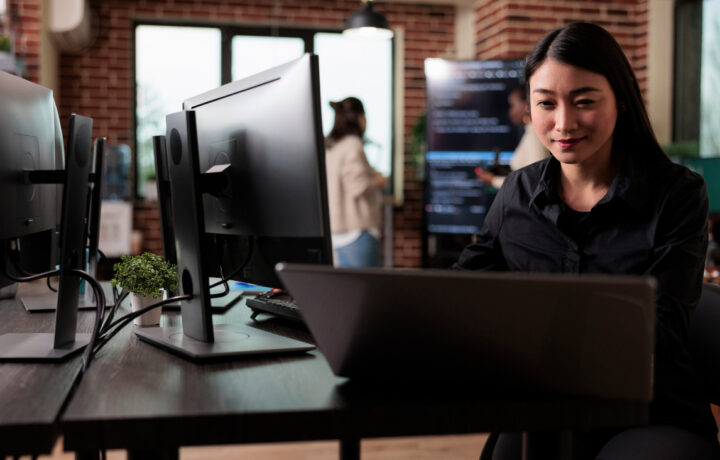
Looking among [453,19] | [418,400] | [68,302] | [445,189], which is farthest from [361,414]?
[453,19]

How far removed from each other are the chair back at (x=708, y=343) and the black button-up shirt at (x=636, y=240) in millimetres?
49

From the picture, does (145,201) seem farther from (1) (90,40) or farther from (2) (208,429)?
(2) (208,429)

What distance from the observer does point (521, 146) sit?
418 cm

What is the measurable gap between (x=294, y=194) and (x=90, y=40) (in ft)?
16.6

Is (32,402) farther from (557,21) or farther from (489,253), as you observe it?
(557,21)

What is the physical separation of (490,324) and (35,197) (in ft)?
2.61

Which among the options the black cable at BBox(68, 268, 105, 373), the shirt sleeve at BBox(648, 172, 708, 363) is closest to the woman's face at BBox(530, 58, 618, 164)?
the shirt sleeve at BBox(648, 172, 708, 363)

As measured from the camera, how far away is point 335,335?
2.55 feet

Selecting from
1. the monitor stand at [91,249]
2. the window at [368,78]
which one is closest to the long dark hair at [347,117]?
the window at [368,78]

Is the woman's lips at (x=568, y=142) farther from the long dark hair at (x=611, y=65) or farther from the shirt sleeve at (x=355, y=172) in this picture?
the shirt sleeve at (x=355, y=172)

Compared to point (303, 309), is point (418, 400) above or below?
below

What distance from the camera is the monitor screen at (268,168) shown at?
1.01 m

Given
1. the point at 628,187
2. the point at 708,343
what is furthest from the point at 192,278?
the point at 708,343

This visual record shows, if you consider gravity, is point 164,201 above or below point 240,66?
below
